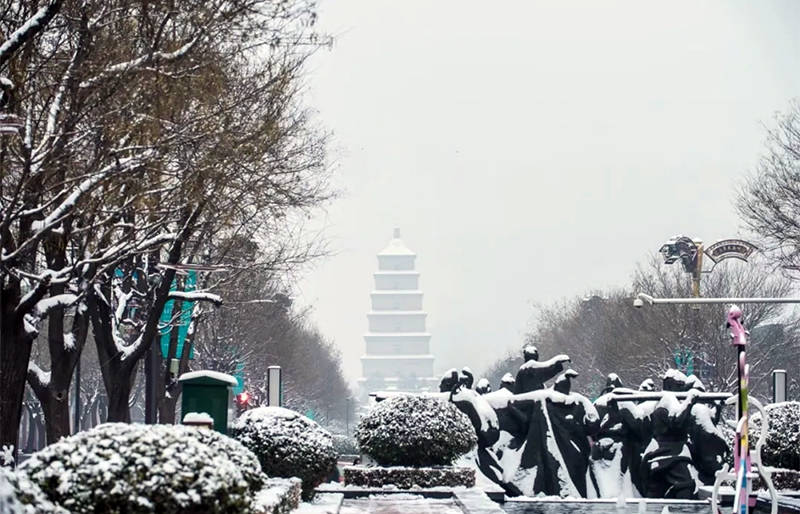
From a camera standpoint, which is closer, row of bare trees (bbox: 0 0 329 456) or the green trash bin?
row of bare trees (bbox: 0 0 329 456)

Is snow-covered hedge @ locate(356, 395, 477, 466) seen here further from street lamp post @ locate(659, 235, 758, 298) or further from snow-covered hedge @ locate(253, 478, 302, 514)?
street lamp post @ locate(659, 235, 758, 298)

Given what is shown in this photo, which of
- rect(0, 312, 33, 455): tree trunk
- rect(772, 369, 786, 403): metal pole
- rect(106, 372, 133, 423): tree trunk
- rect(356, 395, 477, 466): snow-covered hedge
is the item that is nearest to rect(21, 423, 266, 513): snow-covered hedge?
rect(0, 312, 33, 455): tree trunk

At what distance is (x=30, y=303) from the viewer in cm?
2303

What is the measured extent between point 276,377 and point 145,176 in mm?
17649

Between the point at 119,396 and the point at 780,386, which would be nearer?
the point at 119,396

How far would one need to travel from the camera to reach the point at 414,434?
93.0 ft

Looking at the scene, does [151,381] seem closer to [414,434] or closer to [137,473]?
[414,434]

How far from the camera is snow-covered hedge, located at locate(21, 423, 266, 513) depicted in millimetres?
11148

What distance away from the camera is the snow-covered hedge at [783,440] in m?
28.5

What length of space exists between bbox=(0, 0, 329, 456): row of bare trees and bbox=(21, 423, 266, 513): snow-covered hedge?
265 inches

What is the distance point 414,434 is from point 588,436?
20.5 feet

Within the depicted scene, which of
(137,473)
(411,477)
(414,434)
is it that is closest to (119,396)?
(414,434)

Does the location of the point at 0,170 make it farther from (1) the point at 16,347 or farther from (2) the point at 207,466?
(2) the point at 207,466

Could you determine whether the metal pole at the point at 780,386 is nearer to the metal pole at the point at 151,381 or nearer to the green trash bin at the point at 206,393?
the metal pole at the point at 151,381
